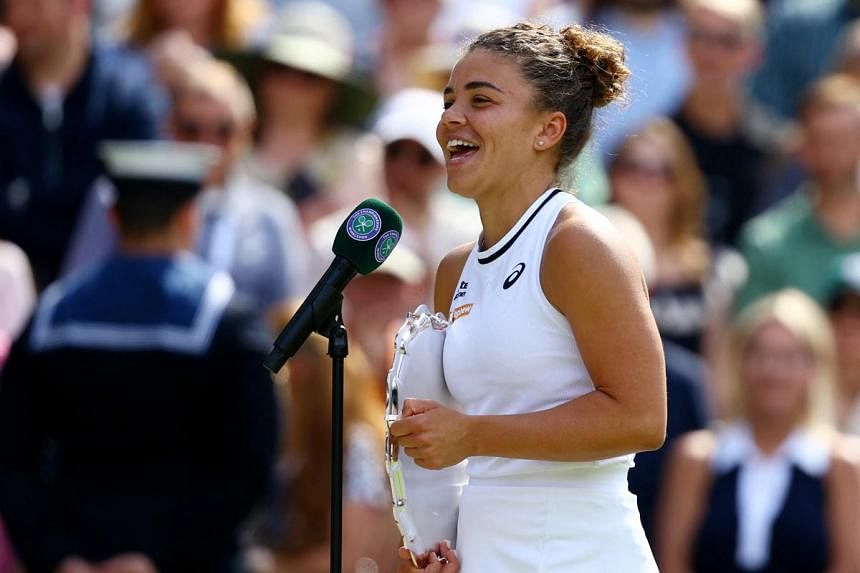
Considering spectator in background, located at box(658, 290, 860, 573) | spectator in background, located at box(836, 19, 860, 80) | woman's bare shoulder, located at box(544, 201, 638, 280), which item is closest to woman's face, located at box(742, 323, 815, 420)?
spectator in background, located at box(658, 290, 860, 573)

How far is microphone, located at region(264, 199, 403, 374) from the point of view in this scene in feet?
11.0

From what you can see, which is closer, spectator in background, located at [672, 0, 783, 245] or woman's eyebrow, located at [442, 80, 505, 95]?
woman's eyebrow, located at [442, 80, 505, 95]

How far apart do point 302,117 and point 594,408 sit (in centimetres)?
484

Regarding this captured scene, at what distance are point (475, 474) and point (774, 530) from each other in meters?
3.03

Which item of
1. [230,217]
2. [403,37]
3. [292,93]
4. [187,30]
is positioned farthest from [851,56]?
[230,217]

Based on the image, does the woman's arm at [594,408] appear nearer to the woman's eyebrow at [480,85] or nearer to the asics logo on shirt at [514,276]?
the asics logo on shirt at [514,276]

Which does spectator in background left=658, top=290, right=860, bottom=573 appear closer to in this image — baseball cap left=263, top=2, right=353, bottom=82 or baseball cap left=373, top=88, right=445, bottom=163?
baseball cap left=373, top=88, right=445, bottom=163

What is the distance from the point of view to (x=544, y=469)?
3436mm

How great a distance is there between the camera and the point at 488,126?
3.53 m

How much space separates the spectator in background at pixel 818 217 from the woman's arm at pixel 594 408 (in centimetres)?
435

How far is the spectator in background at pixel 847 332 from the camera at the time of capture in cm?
720

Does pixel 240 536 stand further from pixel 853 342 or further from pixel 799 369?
pixel 853 342

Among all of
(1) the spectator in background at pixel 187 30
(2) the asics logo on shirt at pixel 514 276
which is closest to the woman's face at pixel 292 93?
(1) the spectator in background at pixel 187 30

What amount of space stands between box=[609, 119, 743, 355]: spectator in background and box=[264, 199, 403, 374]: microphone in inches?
153
